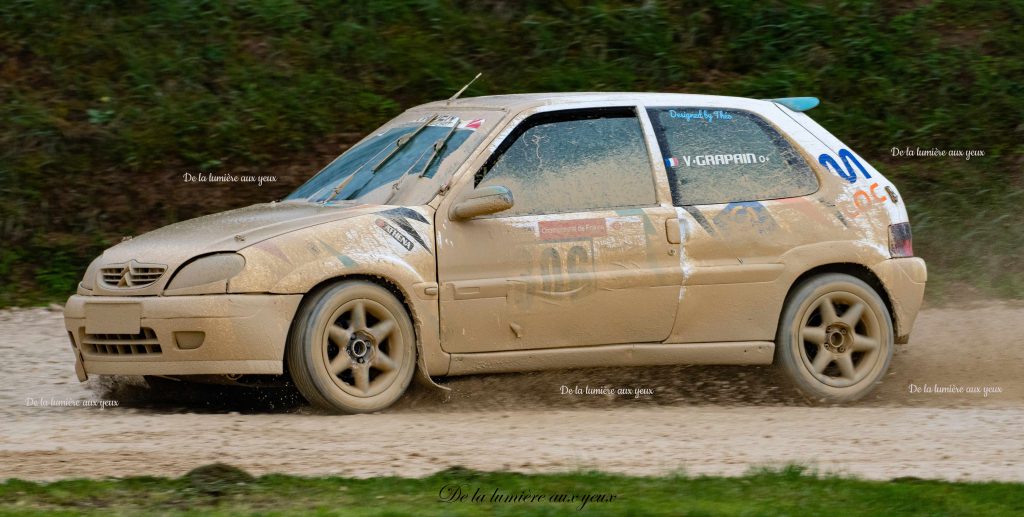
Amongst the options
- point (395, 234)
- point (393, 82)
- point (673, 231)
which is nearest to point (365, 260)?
point (395, 234)

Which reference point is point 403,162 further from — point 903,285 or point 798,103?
point 903,285

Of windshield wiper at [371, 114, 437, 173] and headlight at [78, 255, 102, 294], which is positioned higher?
windshield wiper at [371, 114, 437, 173]

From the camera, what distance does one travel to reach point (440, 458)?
5938 millimetres

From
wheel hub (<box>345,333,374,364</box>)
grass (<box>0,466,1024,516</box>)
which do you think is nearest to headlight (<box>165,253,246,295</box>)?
Result: wheel hub (<box>345,333,374,364</box>)

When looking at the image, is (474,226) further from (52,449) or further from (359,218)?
(52,449)

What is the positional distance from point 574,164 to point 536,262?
588 millimetres

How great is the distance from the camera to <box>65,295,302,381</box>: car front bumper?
6.70 m

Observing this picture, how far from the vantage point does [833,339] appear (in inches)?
Result: 310

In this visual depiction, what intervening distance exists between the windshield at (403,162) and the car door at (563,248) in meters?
0.19

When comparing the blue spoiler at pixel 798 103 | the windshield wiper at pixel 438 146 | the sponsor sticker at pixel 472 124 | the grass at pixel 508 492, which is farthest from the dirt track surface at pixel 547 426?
the blue spoiler at pixel 798 103

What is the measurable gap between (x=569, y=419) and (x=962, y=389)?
2842mm

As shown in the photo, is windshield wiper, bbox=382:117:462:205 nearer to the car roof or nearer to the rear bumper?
the car roof

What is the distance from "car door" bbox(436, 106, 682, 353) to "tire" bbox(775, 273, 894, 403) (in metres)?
0.74

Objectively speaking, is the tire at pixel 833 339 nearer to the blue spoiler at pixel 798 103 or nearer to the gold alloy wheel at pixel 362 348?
the blue spoiler at pixel 798 103
